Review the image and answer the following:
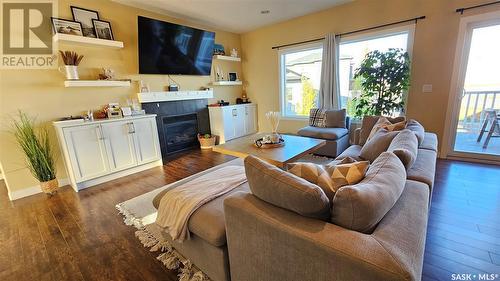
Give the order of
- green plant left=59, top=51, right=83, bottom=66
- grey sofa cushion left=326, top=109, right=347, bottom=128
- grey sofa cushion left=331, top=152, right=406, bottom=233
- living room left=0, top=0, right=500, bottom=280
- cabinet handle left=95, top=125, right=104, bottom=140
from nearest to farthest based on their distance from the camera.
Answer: grey sofa cushion left=331, top=152, right=406, bottom=233 → living room left=0, top=0, right=500, bottom=280 → green plant left=59, top=51, right=83, bottom=66 → cabinet handle left=95, top=125, right=104, bottom=140 → grey sofa cushion left=326, top=109, right=347, bottom=128

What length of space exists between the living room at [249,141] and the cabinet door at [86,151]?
0.06ft

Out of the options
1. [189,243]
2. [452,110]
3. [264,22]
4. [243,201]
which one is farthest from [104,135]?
[452,110]

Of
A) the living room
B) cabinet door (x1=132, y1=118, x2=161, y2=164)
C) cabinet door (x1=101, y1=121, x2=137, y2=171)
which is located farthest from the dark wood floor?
cabinet door (x1=132, y1=118, x2=161, y2=164)

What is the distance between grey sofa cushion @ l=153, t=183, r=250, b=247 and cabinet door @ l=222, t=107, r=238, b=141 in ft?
11.4

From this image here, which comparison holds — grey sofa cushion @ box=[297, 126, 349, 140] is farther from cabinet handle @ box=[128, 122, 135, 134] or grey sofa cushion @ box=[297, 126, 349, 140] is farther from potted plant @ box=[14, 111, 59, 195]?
potted plant @ box=[14, 111, 59, 195]

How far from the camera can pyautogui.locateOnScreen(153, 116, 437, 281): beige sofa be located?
2.37 feet

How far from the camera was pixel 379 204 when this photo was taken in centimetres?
87

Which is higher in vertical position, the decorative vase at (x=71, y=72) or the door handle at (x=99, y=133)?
the decorative vase at (x=71, y=72)

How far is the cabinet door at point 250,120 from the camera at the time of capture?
5.51 meters

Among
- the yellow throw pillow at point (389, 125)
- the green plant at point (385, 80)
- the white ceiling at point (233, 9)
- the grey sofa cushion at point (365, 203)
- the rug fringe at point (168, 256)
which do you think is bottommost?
the rug fringe at point (168, 256)

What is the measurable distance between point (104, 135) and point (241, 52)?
12.8 feet

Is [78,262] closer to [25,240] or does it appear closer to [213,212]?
[25,240]

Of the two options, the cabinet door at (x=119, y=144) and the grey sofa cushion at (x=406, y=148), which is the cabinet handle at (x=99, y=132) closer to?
the cabinet door at (x=119, y=144)

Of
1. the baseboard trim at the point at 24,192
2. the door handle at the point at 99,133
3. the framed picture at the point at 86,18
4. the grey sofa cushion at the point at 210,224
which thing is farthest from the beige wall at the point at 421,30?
the baseboard trim at the point at 24,192
